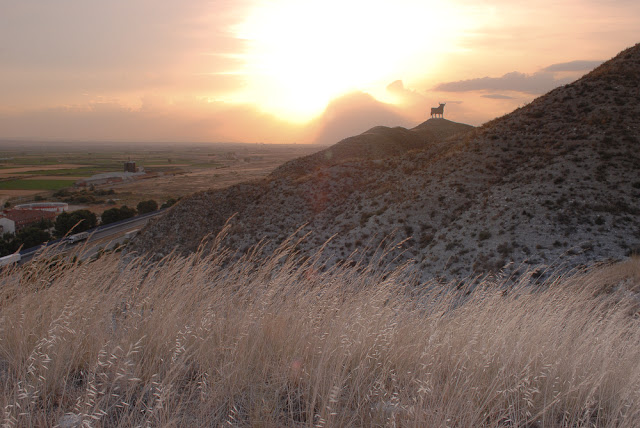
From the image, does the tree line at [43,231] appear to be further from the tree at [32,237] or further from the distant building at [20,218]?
the distant building at [20,218]

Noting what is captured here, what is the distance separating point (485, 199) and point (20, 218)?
3915cm

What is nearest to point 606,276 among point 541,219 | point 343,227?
point 541,219

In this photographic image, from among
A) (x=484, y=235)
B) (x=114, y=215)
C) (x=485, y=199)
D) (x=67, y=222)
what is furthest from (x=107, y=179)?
(x=484, y=235)

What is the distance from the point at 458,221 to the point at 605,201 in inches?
218

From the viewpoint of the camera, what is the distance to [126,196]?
59.2 meters

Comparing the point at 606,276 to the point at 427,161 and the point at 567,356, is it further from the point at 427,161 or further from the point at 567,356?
the point at 427,161

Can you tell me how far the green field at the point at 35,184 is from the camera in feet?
209

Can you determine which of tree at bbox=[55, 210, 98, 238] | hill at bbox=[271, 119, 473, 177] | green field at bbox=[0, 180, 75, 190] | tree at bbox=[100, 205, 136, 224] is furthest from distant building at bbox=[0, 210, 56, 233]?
green field at bbox=[0, 180, 75, 190]

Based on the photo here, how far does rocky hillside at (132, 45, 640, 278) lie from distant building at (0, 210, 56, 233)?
625 inches

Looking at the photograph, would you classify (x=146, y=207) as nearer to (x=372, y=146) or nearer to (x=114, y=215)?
(x=114, y=215)

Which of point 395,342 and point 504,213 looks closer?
point 395,342

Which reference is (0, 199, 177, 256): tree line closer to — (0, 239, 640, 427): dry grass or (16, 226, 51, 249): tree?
(16, 226, 51, 249): tree

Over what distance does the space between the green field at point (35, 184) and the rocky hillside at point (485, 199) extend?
51.9 m

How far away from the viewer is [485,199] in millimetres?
16812
